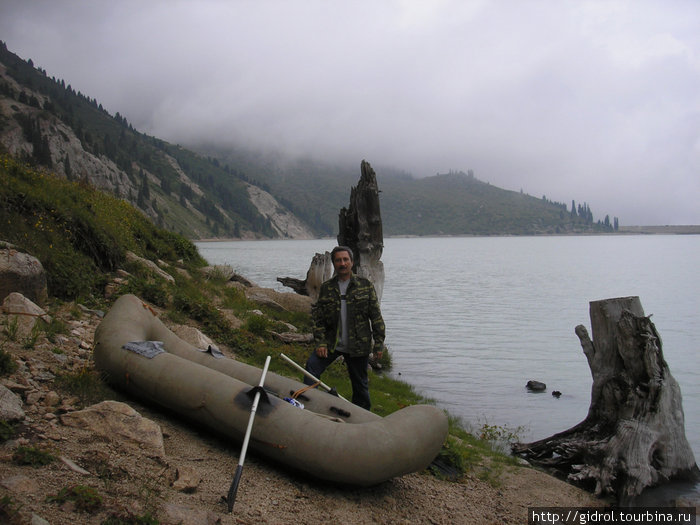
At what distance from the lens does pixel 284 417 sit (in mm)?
5633

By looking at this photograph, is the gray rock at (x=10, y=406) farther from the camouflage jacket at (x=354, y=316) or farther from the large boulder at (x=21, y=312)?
the camouflage jacket at (x=354, y=316)

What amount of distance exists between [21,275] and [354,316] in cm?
574

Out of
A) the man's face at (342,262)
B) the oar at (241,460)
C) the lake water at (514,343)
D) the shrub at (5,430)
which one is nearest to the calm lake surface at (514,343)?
the lake water at (514,343)

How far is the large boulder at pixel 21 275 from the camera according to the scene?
8117 mm

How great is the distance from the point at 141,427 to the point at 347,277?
10.9ft

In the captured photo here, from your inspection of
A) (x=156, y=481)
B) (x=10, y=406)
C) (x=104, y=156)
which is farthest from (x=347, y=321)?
(x=104, y=156)

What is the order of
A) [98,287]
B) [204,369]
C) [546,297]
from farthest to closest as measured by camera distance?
[546,297] → [98,287] → [204,369]

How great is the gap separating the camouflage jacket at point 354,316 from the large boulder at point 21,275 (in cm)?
512

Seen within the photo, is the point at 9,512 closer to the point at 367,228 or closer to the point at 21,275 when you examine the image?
the point at 21,275

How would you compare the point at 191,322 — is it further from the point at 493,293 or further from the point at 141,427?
the point at 493,293

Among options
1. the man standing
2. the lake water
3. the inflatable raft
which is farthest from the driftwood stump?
the man standing

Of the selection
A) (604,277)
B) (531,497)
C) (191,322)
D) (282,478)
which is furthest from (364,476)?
(604,277)

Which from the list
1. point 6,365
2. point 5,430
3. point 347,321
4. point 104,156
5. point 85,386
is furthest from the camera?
point 104,156

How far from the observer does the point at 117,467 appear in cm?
475
